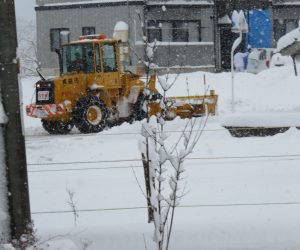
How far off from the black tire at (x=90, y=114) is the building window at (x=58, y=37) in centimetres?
1613

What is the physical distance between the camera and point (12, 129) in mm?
4770

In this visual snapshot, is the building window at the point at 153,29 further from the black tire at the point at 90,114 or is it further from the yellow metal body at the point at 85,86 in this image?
the black tire at the point at 90,114

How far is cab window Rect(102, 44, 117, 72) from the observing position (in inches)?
590

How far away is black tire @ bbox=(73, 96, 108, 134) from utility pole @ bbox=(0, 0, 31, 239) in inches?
390

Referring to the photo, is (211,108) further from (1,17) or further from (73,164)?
(1,17)

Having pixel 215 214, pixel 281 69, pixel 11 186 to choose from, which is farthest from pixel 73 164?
pixel 281 69

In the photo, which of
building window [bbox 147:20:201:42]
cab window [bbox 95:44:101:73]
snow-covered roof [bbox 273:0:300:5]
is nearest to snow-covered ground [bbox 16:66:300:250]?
cab window [bbox 95:44:101:73]

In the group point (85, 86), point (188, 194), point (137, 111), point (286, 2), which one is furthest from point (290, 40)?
point (188, 194)

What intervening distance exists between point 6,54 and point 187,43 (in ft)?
81.8

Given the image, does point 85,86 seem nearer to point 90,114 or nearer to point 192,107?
point 90,114

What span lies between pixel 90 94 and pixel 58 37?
645 inches

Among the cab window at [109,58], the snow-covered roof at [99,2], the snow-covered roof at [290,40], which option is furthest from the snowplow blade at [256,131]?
the snow-covered roof at [99,2]

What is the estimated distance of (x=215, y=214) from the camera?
6.48 metres

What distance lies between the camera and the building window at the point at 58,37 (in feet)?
99.9
